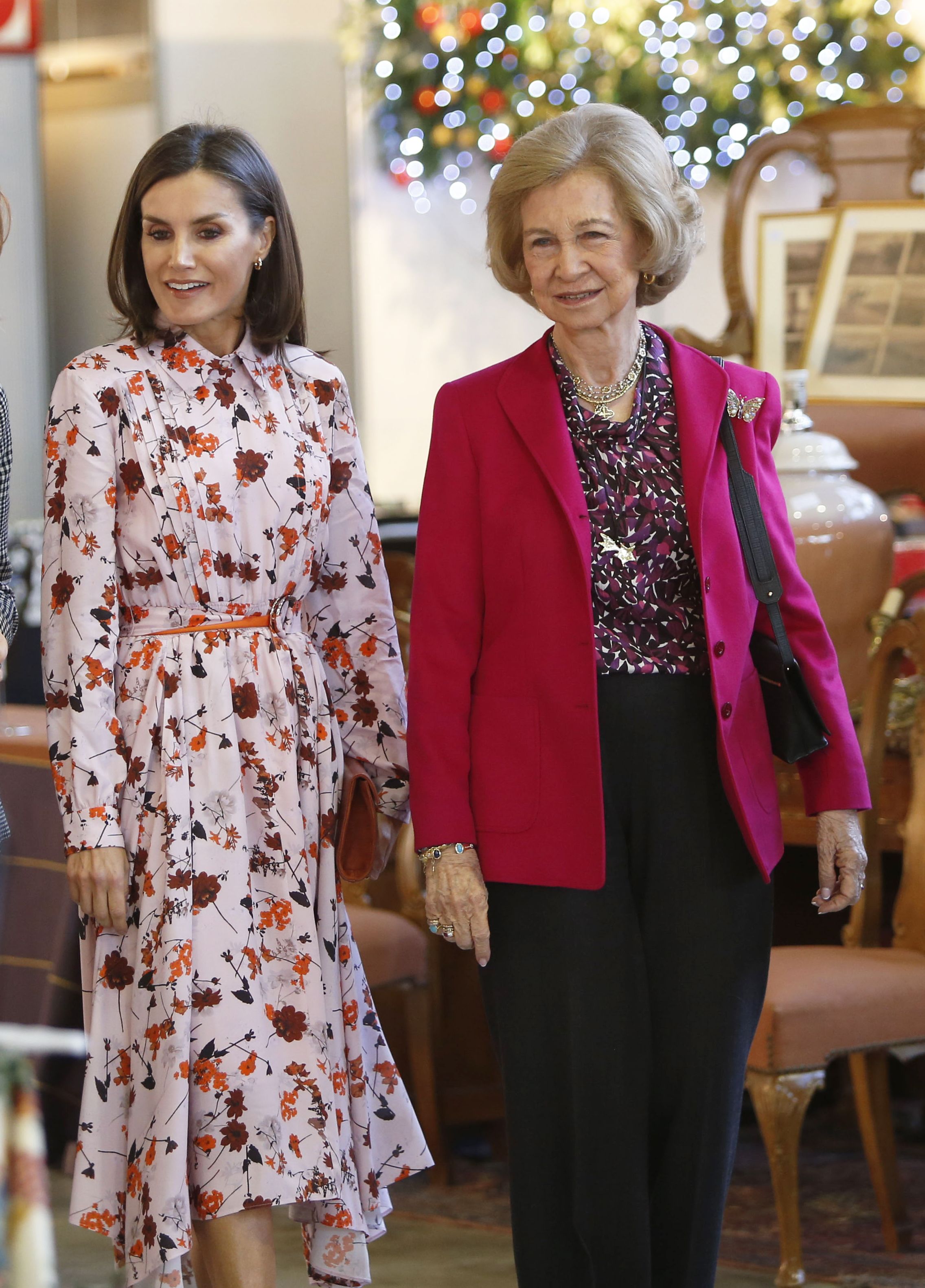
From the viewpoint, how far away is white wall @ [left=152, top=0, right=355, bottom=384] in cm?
624

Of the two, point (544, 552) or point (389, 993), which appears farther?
point (389, 993)

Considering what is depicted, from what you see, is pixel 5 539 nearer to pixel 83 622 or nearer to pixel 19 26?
pixel 83 622

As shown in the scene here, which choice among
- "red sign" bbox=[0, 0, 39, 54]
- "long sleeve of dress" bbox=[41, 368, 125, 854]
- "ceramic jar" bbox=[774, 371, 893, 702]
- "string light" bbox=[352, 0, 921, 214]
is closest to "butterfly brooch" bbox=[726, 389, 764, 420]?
"long sleeve of dress" bbox=[41, 368, 125, 854]

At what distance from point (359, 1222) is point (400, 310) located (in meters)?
5.31

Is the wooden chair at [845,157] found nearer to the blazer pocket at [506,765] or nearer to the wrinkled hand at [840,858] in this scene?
the wrinkled hand at [840,858]

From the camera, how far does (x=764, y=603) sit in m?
2.02

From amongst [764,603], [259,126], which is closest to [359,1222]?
[764,603]

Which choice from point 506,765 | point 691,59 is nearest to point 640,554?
point 506,765

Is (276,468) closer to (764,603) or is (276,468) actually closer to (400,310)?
(764,603)

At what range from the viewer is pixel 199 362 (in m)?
2.19

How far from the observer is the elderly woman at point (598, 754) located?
6.42 ft

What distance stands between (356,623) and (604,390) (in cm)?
51

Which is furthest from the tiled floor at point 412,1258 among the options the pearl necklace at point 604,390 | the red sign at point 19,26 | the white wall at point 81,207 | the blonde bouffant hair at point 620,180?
the white wall at point 81,207

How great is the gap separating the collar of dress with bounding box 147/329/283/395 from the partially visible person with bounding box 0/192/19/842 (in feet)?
0.69
